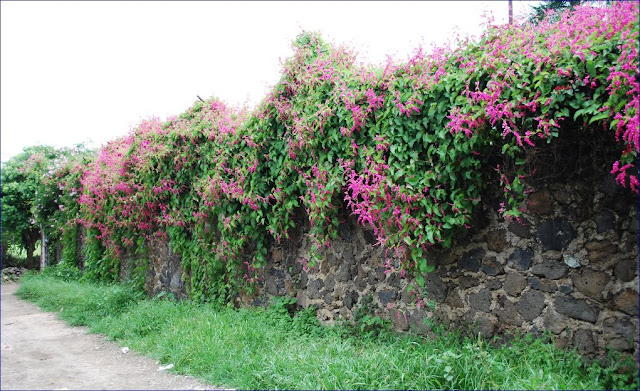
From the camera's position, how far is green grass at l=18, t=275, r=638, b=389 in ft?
11.2

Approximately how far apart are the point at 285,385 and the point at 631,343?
8.80 feet

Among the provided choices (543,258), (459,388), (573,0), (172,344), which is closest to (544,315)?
(543,258)

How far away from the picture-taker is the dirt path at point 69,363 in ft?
14.7

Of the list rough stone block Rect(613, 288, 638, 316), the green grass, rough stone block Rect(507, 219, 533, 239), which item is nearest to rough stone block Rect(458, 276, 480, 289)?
the green grass

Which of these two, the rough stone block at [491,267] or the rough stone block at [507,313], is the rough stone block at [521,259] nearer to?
the rough stone block at [491,267]

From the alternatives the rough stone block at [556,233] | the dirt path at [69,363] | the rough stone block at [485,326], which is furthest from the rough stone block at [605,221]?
the dirt path at [69,363]

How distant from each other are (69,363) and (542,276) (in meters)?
5.22

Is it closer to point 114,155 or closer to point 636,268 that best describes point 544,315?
point 636,268

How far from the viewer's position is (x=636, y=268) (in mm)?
3314

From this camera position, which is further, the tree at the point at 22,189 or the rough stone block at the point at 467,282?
the tree at the point at 22,189

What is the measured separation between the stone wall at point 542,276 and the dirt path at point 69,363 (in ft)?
7.18

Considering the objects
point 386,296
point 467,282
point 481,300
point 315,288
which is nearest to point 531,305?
point 481,300

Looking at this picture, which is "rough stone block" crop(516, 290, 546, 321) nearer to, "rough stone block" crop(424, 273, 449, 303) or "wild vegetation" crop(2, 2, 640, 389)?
"wild vegetation" crop(2, 2, 640, 389)

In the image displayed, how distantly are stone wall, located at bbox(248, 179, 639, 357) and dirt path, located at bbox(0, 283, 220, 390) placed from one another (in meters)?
2.19
